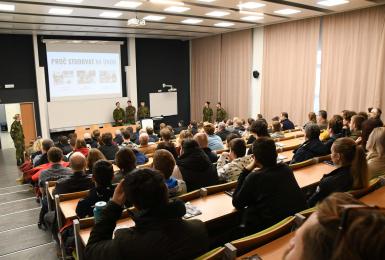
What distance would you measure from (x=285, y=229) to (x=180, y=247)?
0.87 metres

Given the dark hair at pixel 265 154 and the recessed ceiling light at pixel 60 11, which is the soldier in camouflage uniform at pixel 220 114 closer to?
the recessed ceiling light at pixel 60 11

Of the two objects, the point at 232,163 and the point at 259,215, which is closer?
the point at 259,215

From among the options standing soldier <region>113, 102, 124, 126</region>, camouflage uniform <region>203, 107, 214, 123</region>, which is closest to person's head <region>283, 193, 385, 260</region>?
standing soldier <region>113, 102, 124, 126</region>

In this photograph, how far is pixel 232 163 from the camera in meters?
3.47

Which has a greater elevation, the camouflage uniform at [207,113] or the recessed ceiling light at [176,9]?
the recessed ceiling light at [176,9]

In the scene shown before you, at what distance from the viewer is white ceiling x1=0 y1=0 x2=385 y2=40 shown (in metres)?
6.46

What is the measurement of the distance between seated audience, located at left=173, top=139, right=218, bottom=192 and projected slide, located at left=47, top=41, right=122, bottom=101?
9.07 meters

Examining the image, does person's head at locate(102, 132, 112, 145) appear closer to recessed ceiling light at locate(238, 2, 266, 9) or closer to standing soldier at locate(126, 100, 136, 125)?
recessed ceiling light at locate(238, 2, 266, 9)

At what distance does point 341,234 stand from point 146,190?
1019 millimetres

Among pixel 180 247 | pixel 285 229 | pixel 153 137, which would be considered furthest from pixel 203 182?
pixel 153 137

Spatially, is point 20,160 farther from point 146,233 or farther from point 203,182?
point 146,233

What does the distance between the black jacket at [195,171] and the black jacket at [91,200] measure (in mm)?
901

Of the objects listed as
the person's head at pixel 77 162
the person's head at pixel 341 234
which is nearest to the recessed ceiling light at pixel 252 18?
the person's head at pixel 77 162

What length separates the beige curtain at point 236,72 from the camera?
11.0m
